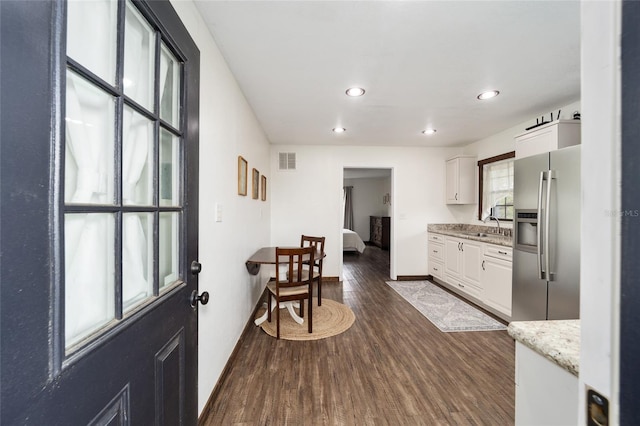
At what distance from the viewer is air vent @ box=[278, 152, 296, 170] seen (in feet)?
15.0

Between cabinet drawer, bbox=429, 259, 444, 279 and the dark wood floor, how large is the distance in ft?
5.28

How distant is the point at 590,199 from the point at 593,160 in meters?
0.06

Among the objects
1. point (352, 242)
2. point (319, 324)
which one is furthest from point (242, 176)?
point (352, 242)

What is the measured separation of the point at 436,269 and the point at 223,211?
3.85 m

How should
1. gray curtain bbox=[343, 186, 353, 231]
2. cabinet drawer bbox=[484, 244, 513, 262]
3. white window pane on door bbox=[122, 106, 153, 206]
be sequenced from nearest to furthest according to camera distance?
1. white window pane on door bbox=[122, 106, 153, 206]
2. cabinet drawer bbox=[484, 244, 513, 262]
3. gray curtain bbox=[343, 186, 353, 231]

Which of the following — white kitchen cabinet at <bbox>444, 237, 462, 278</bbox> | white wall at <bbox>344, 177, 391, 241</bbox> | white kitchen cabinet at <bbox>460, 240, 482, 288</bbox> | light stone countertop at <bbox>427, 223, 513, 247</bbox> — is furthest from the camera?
white wall at <bbox>344, 177, 391, 241</bbox>

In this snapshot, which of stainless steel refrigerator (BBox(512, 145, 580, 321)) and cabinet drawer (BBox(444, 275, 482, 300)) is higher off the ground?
stainless steel refrigerator (BBox(512, 145, 580, 321))

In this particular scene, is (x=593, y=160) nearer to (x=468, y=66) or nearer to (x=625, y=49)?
(x=625, y=49)

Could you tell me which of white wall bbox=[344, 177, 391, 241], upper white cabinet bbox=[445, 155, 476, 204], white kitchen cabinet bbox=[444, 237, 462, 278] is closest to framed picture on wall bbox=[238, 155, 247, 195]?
white kitchen cabinet bbox=[444, 237, 462, 278]

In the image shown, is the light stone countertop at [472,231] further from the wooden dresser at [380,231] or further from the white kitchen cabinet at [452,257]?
the wooden dresser at [380,231]

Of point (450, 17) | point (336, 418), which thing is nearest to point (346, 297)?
point (336, 418)

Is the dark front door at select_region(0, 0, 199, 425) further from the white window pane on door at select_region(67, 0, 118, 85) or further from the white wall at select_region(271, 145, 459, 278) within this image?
the white wall at select_region(271, 145, 459, 278)

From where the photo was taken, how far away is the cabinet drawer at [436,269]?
426 centimetres

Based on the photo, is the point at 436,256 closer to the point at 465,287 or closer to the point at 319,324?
the point at 465,287
